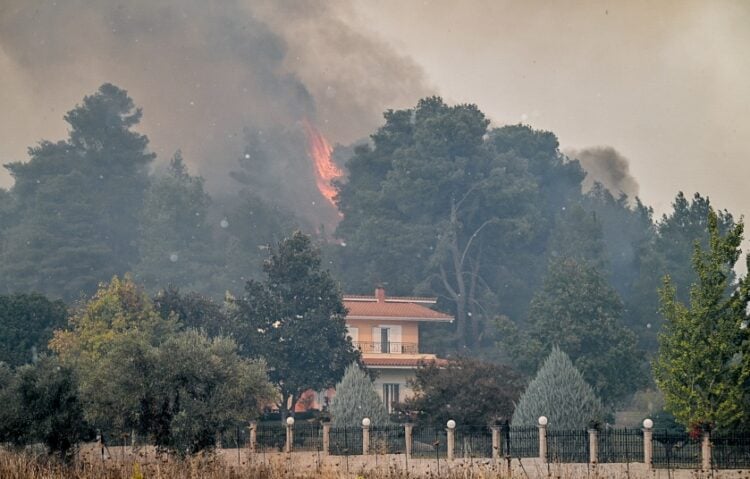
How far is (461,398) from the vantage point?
57312 millimetres

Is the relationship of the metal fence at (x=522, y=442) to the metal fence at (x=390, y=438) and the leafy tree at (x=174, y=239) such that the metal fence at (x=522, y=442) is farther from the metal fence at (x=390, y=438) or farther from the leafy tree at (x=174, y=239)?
the leafy tree at (x=174, y=239)

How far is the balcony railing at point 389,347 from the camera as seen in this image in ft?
276

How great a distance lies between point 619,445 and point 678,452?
233 centimetres

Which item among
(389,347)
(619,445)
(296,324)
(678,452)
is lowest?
(678,452)

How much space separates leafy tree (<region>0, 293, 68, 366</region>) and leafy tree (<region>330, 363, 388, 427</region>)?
21.7 meters

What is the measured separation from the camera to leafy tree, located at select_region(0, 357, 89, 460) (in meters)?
40.5

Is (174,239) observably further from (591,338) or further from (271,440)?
(271,440)

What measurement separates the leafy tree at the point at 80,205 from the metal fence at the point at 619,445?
77293mm

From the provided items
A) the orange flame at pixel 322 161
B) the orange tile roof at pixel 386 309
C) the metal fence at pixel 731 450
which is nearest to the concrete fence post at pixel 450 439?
the metal fence at pixel 731 450

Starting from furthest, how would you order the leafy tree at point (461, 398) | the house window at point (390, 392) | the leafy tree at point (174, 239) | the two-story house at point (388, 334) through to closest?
the leafy tree at point (174, 239), the two-story house at point (388, 334), the house window at point (390, 392), the leafy tree at point (461, 398)

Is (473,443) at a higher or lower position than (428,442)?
lower

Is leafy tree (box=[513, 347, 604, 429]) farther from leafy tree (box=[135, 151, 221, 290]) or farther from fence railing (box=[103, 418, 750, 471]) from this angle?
leafy tree (box=[135, 151, 221, 290])

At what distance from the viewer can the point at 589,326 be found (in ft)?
250

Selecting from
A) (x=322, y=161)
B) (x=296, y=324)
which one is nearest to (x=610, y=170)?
(x=322, y=161)
